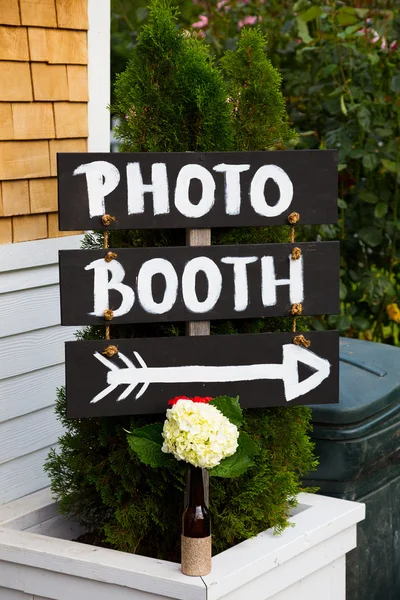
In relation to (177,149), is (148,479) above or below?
below

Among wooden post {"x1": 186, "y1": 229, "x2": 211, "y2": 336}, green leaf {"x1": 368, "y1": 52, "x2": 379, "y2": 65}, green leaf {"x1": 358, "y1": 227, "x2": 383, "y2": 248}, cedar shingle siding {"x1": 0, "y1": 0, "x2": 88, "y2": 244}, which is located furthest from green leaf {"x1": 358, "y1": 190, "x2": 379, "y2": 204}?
wooden post {"x1": 186, "y1": 229, "x2": 211, "y2": 336}

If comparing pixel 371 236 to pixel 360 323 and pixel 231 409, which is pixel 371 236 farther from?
pixel 231 409

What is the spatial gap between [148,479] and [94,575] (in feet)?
0.96

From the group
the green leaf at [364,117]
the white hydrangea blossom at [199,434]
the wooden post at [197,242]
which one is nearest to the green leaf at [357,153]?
the green leaf at [364,117]

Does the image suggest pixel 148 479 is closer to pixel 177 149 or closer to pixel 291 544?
pixel 291 544

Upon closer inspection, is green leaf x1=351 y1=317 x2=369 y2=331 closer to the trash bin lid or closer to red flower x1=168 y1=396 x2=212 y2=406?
the trash bin lid

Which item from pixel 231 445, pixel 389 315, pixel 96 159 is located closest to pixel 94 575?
pixel 231 445

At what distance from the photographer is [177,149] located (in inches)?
98.7

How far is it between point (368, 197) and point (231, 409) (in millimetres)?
2633

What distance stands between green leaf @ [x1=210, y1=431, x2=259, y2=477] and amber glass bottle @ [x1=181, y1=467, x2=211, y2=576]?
5 centimetres

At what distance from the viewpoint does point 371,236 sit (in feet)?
15.6

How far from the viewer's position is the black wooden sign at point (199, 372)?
2355 mm

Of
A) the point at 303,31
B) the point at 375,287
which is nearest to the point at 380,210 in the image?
the point at 375,287

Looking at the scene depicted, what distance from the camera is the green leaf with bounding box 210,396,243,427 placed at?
91.6 inches
